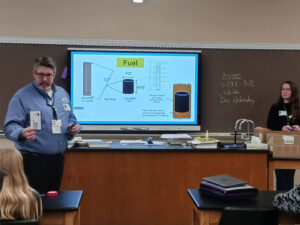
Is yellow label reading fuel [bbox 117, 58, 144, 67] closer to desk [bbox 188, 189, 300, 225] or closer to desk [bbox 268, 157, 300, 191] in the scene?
desk [bbox 268, 157, 300, 191]

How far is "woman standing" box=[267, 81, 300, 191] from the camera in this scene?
438cm

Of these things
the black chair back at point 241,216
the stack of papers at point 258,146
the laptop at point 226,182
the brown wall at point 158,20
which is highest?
the brown wall at point 158,20

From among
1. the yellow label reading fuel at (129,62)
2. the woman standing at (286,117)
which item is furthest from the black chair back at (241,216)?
the yellow label reading fuel at (129,62)

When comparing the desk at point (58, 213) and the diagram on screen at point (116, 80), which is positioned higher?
the diagram on screen at point (116, 80)

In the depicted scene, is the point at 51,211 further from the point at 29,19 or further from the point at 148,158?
the point at 29,19

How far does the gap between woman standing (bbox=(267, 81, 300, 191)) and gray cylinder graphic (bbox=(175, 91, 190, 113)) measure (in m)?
1.08

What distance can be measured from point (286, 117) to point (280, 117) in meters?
0.07

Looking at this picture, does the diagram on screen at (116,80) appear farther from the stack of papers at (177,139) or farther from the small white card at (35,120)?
the small white card at (35,120)

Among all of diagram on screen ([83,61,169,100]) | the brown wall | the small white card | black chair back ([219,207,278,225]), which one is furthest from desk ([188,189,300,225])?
the brown wall

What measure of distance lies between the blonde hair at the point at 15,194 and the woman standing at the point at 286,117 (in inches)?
125

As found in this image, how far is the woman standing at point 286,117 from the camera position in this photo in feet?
14.4

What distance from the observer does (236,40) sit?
5164 millimetres

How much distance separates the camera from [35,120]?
312 centimetres

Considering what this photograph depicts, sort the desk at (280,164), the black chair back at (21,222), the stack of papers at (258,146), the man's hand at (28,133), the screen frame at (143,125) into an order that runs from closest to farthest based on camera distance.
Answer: the black chair back at (21,222) < the man's hand at (28,133) < the desk at (280,164) < the stack of papers at (258,146) < the screen frame at (143,125)
